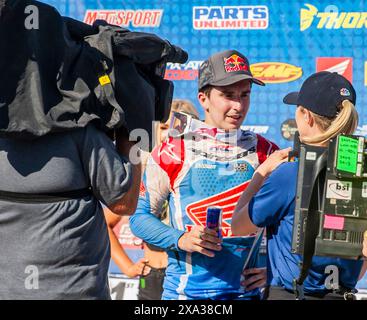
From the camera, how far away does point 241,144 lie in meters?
3.33

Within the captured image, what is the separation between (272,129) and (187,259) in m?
2.83

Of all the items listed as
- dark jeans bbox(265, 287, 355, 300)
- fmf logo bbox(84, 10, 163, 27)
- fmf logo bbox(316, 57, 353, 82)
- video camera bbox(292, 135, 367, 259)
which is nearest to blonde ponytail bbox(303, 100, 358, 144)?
video camera bbox(292, 135, 367, 259)

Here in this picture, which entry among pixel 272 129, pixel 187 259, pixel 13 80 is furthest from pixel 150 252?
pixel 13 80

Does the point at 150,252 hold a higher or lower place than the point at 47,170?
lower

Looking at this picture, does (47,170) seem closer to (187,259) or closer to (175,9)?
(187,259)

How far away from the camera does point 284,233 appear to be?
9.14 feet

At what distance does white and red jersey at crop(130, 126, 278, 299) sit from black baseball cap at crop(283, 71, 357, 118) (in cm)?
52

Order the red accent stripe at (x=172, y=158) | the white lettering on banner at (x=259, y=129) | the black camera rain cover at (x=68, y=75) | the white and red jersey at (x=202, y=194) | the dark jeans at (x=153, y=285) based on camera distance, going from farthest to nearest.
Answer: the white lettering on banner at (x=259, y=129)
the dark jeans at (x=153, y=285)
the red accent stripe at (x=172, y=158)
the white and red jersey at (x=202, y=194)
the black camera rain cover at (x=68, y=75)

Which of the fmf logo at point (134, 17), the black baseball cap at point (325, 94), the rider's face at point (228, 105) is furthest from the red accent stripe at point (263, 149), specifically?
the fmf logo at point (134, 17)

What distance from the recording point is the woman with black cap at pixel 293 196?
268 cm

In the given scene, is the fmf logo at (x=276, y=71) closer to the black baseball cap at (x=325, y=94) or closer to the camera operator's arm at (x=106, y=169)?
the black baseball cap at (x=325, y=94)

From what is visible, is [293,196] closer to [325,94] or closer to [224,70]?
[325,94]

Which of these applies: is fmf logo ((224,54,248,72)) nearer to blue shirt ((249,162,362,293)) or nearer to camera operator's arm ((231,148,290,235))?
camera operator's arm ((231,148,290,235))
